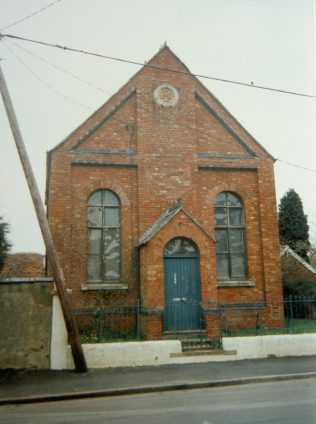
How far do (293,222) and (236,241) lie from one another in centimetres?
1630

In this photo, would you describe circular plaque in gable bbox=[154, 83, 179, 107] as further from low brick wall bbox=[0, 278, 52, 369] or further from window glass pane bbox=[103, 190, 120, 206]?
low brick wall bbox=[0, 278, 52, 369]

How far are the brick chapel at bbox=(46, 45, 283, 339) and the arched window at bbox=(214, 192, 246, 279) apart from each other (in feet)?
0.12

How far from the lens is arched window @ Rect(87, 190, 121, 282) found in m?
14.3

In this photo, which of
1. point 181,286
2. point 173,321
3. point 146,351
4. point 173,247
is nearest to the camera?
point 146,351

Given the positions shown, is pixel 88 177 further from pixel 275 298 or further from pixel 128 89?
pixel 275 298

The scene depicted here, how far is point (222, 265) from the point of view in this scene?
15.1 metres

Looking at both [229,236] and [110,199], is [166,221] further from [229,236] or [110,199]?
[229,236]

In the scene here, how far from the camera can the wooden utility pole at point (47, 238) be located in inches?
395

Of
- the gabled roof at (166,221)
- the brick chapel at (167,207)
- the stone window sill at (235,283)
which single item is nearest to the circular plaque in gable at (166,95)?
the brick chapel at (167,207)

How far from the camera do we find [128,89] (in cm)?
1562

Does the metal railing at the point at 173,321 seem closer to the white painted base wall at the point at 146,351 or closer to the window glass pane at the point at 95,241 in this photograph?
the white painted base wall at the point at 146,351

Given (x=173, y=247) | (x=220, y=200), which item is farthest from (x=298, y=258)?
(x=173, y=247)

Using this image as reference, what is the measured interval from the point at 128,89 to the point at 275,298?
30.8 feet

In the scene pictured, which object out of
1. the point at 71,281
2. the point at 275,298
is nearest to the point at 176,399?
the point at 71,281
